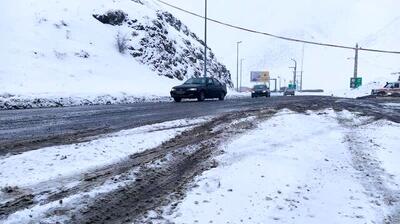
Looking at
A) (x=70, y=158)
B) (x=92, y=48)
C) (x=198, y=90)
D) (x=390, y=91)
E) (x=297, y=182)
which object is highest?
(x=92, y=48)

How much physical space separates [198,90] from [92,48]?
30.9 metres

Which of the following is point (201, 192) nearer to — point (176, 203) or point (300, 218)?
point (176, 203)

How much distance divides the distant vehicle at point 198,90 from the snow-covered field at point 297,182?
18770 mm

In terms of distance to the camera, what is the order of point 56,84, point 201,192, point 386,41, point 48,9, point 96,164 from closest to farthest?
point 201,192, point 96,164, point 56,84, point 48,9, point 386,41

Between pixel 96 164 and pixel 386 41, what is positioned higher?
pixel 386 41

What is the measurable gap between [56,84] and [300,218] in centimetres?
4151

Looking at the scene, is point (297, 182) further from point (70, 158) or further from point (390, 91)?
point (390, 91)

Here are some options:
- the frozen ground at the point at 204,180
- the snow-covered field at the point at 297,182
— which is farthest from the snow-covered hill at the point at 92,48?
the snow-covered field at the point at 297,182

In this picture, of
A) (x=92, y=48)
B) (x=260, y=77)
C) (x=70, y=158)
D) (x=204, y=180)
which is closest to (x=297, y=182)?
(x=204, y=180)

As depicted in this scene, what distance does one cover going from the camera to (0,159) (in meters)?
7.63

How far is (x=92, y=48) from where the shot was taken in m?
58.7

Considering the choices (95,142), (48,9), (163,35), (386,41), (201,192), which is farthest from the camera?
(386,41)

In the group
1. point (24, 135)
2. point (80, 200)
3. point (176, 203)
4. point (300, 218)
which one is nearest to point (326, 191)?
point (300, 218)

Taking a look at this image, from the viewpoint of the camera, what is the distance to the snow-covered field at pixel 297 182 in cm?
559
